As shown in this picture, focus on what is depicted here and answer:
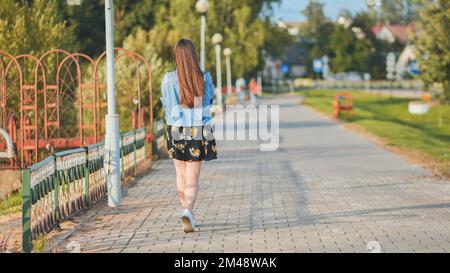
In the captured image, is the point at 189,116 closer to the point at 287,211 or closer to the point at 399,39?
the point at 287,211

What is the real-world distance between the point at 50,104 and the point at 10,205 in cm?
511

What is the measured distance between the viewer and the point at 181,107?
8.84 metres

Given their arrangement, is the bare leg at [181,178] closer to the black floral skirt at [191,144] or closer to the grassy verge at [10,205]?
the black floral skirt at [191,144]

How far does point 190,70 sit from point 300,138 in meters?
15.3

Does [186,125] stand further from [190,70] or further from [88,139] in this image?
[88,139]

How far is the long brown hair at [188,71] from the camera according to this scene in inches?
342

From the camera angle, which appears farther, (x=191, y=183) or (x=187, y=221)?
(x=191, y=183)

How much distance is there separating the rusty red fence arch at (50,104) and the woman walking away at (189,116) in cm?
659

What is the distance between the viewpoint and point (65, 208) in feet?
32.1

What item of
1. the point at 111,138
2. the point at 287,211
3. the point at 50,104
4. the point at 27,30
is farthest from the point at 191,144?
the point at 27,30

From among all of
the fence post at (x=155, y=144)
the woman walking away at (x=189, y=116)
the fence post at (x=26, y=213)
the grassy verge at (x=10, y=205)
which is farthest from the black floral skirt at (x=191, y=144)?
the fence post at (x=155, y=144)

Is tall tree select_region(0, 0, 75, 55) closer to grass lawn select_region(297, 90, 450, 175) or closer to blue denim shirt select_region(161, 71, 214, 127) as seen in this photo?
grass lawn select_region(297, 90, 450, 175)

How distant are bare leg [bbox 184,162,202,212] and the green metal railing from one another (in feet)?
4.53

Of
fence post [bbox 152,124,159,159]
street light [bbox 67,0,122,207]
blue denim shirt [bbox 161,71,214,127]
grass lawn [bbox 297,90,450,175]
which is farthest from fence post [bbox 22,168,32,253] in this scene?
fence post [bbox 152,124,159,159]
